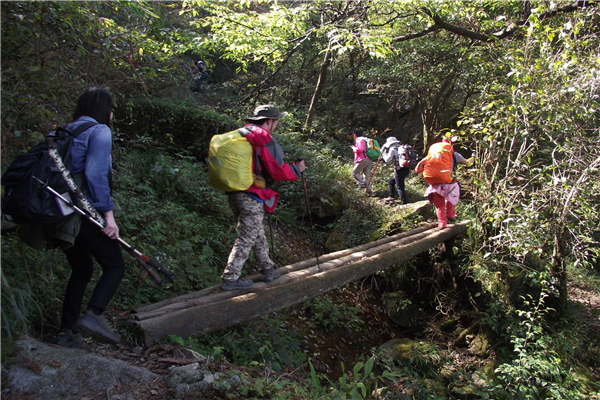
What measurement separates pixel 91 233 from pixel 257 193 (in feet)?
5.20

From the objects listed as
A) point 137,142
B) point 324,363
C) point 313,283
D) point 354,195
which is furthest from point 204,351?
point 354,195

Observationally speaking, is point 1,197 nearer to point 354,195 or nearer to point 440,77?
point 354,195

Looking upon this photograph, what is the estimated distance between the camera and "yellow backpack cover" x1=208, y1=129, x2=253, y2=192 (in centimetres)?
370

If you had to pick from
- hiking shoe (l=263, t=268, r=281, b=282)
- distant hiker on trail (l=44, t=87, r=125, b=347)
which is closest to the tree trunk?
hiking shoe (l=263, t=268, r=281, b=282)

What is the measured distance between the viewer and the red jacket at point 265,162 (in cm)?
379

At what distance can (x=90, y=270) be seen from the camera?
3.07 m

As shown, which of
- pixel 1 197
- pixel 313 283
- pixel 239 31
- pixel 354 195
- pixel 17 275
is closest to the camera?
pixel 1 197

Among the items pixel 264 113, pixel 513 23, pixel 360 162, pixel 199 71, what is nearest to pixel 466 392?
pixel 264 113

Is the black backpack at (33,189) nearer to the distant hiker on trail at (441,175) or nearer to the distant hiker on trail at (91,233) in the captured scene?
the distant hiker on trail at (91,233)

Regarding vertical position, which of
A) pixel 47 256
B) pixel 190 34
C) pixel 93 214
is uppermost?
pixel 190 34

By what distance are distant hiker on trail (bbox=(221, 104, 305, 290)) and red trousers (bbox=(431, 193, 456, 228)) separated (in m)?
4.47

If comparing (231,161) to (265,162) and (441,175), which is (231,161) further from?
(441,175)

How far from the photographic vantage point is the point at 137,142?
25.4 ft

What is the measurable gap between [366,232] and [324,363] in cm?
384
